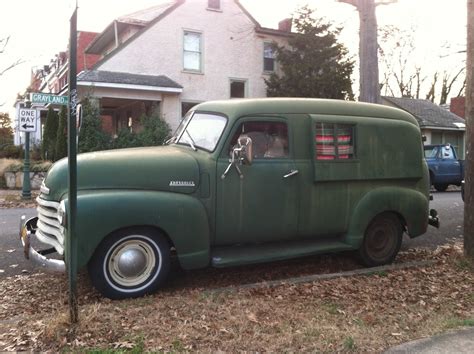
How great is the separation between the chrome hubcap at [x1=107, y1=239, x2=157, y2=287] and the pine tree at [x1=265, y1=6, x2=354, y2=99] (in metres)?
18.7

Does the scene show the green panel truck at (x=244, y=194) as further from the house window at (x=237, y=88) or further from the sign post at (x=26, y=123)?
the house window at (x=237, y=88)

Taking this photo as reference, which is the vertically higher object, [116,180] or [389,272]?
[116,180]

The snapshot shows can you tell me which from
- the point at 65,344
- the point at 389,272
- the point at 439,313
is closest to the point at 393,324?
the point at 439,313

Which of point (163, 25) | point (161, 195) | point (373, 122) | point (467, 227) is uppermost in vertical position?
point (163, 25)

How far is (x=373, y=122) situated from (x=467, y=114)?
1126mm

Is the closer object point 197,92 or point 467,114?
point 467,114

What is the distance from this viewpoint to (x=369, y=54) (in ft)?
41.6

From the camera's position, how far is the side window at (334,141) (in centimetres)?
599

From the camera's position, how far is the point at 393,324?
440 cm

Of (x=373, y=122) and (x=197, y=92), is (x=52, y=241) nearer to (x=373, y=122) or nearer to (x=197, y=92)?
(x=373, y=122)

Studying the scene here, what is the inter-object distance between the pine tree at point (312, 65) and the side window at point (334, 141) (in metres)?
16.9

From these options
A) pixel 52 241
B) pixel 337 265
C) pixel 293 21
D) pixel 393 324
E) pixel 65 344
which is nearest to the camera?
pixel 65 344

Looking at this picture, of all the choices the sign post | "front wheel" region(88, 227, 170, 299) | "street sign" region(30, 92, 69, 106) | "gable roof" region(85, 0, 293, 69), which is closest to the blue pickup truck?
"gable roof" region(85, 0, 293, 69)

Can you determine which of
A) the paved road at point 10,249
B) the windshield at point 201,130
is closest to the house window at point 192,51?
the paved road at point 10,249
